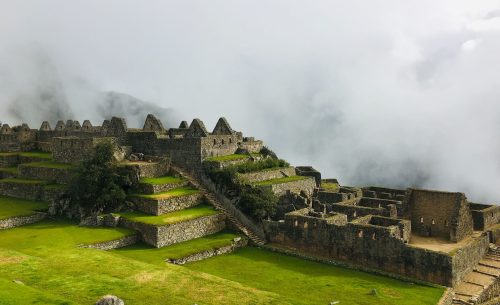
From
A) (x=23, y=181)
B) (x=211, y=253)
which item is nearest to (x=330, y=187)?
(x=211, y=253)

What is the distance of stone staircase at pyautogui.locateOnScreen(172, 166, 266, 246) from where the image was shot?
35.5 m

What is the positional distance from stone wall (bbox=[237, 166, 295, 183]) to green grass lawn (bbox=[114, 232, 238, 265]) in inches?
261

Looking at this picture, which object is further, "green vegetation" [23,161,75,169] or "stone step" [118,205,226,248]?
"green vegetation" [23,161,75,169]

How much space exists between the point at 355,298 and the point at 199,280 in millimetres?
8389

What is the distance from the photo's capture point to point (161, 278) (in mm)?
24547

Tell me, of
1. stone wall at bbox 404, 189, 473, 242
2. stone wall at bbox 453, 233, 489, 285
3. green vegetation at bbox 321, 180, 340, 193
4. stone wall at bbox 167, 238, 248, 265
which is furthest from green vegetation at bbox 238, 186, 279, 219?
stone wall at bbox 453, 233, 489, 285

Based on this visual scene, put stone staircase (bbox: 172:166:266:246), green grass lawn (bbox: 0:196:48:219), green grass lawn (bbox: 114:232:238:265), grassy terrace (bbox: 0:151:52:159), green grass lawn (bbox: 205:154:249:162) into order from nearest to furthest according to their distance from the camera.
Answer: green grass lawn (bbox: 114:232:238:265)
stone staircase (bbox: 172:166:266:246)
green grass lawn (bbox: 0:196:48:219)
green grass lawn (bbox: 205:154:249:162)
grassy terrace (bbox: 0:151:52:159)

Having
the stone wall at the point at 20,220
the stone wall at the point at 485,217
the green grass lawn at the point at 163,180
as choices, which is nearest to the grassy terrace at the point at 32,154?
the stone wall at the point at 20,220

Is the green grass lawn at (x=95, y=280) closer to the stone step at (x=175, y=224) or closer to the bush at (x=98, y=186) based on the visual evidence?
the stone step at (x=175, y=224)

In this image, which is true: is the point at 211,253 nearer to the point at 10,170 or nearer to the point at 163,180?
the point at 163,180

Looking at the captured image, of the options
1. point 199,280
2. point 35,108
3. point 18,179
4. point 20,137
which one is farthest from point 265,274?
point 35,108

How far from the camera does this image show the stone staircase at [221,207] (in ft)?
117

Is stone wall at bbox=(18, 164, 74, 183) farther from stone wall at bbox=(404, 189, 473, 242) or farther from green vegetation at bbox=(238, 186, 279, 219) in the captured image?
stone wall at bbox=(404, 189, 473, 242)

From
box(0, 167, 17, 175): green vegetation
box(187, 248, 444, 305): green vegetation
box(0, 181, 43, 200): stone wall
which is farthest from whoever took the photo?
box(0, 167, 17, 175): green vegetation
